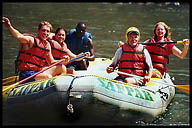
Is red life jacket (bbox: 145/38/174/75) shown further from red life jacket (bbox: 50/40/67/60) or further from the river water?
red life jacket (bbox: 50/40/67/60)

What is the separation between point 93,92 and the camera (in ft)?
14.6

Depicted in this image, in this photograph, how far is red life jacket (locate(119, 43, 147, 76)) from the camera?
5246 millimetres

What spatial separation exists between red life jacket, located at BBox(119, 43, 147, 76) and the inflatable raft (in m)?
0.30

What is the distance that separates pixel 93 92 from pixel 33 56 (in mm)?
1245

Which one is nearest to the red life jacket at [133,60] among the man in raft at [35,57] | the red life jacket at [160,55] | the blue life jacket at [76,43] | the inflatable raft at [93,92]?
the inflatable raft at [93,92]

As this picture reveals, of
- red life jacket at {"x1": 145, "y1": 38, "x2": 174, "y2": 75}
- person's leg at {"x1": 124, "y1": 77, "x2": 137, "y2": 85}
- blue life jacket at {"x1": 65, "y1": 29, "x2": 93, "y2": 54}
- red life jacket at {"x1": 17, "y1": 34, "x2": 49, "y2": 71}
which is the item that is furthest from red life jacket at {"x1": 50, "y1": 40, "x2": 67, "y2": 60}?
red life jacket at {"x1": 145, "y1": 38, "x2": 174, "y2": 75}

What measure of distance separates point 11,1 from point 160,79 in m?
14.3

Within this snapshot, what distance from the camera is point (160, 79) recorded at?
18.5ft

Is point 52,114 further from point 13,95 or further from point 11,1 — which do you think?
point 11,1

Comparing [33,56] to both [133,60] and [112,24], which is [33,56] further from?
[112,24]

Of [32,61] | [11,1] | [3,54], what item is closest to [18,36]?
[32,61]

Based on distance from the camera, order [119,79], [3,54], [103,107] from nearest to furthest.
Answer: [103,107]
[119,79]
[3,54]

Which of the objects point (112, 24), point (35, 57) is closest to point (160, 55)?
point (35, 57)

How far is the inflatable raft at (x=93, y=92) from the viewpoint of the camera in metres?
4.45
